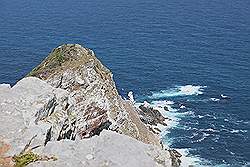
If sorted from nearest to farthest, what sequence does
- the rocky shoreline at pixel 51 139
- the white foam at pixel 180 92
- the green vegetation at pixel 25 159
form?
1. the green vegetation at pixel 25 159
2. the rocky shoreline at pixel 51 139
3. the white foam at pixel 180 92

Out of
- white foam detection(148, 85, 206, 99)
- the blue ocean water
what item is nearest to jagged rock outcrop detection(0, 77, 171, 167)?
the blue ocean water

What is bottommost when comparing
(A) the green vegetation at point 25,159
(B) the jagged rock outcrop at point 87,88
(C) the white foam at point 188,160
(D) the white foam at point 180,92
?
(C) the white foam at point 188,160

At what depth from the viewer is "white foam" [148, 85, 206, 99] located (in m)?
132

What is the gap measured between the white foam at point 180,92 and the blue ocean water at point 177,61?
0.28m

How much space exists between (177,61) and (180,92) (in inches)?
807

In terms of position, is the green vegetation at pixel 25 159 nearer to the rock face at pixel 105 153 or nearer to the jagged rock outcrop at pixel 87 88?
the rock face at pixel 105 153

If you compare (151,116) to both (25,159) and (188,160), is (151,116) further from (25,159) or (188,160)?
(25,159)

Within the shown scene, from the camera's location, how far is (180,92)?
134625 millimetres

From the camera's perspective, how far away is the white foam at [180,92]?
13212cm

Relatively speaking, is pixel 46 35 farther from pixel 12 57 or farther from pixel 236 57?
pixel 236 57

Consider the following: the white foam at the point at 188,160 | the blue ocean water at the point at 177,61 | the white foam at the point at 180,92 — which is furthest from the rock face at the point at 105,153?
the white foam at the point at 180,92

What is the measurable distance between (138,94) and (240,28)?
73895mm

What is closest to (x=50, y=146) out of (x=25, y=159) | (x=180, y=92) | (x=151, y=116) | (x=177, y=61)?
(x=25, y=159)

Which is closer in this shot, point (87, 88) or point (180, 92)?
point (87, 88)
